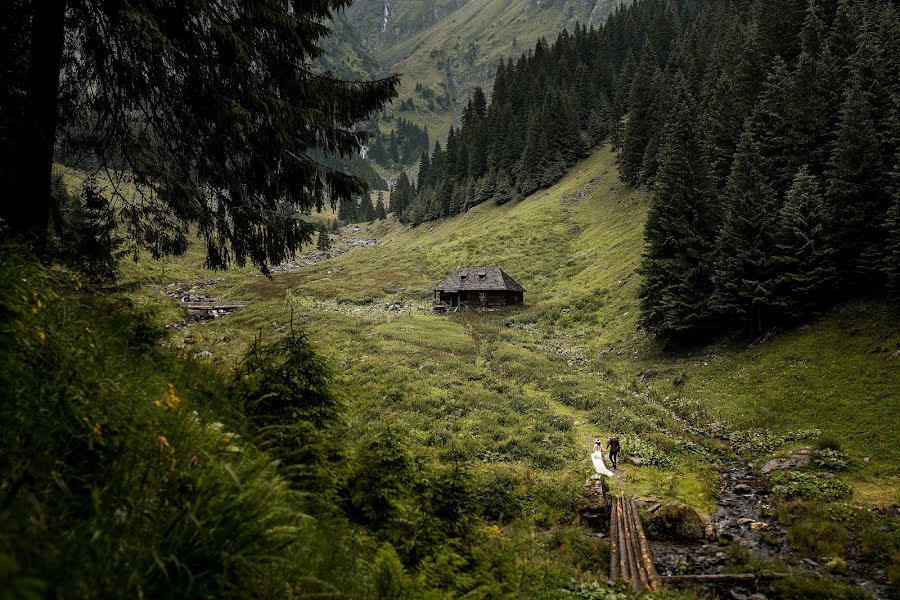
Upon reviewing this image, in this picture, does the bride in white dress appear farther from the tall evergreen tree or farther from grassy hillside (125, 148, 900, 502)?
the tall evergreen tree

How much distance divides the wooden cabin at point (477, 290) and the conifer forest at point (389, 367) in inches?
341

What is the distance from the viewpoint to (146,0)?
593 centimetres

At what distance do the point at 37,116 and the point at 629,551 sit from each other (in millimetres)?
14163

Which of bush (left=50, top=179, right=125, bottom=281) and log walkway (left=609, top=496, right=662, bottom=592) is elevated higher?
bush (left=50, top=179, right=125, bottom=281)

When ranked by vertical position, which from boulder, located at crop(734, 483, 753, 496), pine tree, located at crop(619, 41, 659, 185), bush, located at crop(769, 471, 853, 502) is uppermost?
pine tree, located at crop(619, 41, 659, 185)

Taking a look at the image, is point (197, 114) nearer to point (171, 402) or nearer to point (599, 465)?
point (171, 402)

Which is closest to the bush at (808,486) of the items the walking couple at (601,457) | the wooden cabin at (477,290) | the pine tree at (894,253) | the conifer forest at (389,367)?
the conifer forest at (389,367)

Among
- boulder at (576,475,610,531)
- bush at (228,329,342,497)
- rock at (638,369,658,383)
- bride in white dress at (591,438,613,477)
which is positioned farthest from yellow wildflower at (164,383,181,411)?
rock at (638,369,658,383)

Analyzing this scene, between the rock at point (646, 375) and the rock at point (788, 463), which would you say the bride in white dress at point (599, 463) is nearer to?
the rock at point (788, 463)

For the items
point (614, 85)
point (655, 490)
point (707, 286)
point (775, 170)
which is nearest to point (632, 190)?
point (775, 170)

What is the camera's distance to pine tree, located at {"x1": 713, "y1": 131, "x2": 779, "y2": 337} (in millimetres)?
28109

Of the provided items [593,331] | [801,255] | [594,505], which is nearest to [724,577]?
[594,505]

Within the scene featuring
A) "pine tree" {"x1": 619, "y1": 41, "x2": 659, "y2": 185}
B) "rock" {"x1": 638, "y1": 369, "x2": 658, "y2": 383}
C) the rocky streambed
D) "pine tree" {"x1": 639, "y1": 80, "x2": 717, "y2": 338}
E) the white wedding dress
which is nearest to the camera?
the rocky streambed

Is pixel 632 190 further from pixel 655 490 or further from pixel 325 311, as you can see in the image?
pixel 655 490
